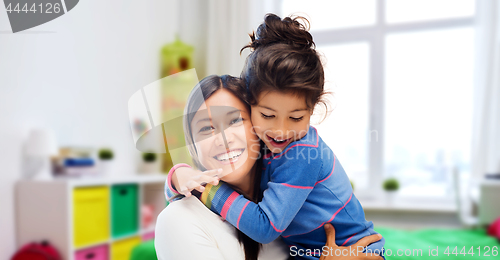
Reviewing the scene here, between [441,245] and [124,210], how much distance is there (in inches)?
72.2

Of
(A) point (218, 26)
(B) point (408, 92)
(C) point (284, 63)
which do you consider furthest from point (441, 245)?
(A) point (218, 26)

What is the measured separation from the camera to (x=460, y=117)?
294cm

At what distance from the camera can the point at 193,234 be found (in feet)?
2.36

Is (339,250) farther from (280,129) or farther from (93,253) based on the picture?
(93,253)

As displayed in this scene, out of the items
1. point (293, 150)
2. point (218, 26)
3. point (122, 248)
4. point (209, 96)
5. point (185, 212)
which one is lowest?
point (122, 248)

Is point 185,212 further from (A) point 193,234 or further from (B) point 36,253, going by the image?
(B) point 36,253

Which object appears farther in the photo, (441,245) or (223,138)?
(441,245)

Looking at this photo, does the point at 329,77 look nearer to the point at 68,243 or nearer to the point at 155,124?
the point at 155,124

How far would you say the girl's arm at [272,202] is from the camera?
72 centimetres

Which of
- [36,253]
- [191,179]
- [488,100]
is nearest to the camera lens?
[191,179]

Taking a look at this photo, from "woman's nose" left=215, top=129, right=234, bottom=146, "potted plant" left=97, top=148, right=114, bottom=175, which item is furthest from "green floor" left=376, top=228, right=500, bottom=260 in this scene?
"potted plant" left=97, top=148, right=114, bottom=175

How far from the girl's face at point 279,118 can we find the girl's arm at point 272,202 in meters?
0.06

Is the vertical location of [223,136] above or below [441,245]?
above

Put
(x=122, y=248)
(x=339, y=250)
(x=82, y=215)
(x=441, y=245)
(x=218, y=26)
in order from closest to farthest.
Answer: (x=339, y=250) → (x=441, y=245) → (x=82, y=215) → (x=122, y=248) → (x=218, y=26)
